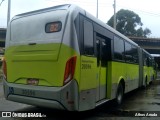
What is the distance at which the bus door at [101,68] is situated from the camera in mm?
8862

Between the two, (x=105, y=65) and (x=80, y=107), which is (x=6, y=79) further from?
(x=105, y=65)

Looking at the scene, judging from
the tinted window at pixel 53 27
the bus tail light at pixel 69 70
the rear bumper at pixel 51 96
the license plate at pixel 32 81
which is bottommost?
the rear bumper at pixel 51 96

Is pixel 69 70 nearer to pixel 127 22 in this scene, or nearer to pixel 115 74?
pixel 115 74

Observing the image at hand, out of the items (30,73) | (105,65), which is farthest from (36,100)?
(105,65)

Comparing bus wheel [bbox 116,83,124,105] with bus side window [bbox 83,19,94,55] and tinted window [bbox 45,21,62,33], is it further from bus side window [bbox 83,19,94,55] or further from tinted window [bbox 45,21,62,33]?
tinted window [bbox 45,21,62,33]

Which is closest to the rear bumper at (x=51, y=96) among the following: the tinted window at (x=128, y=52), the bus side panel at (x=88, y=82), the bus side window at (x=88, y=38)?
the bus side panel at (x=88, y=82)

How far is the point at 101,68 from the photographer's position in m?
9.23

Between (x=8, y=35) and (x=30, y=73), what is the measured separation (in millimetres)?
1681

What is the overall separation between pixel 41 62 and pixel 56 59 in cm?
53

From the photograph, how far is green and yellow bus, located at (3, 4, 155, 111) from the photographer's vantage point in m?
7.12

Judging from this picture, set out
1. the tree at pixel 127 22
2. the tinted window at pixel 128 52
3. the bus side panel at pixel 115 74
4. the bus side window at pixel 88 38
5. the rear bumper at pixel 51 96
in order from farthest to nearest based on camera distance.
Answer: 1. the tree at pixel 127 22
2. the tinted window at pixel 128 52
3. the bus side panel at pixel 115 74
4. the bus side window at pixel 88 38
5. the rear bumper at pixel 51 96

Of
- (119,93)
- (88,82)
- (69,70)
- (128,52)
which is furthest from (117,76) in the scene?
(69,70)

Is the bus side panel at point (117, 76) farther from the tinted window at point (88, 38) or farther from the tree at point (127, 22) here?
the tree at point (127, 22)

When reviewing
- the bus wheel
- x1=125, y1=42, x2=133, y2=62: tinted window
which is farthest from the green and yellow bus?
x1=125, y1=42, x2=133, y2=62: tinted window
